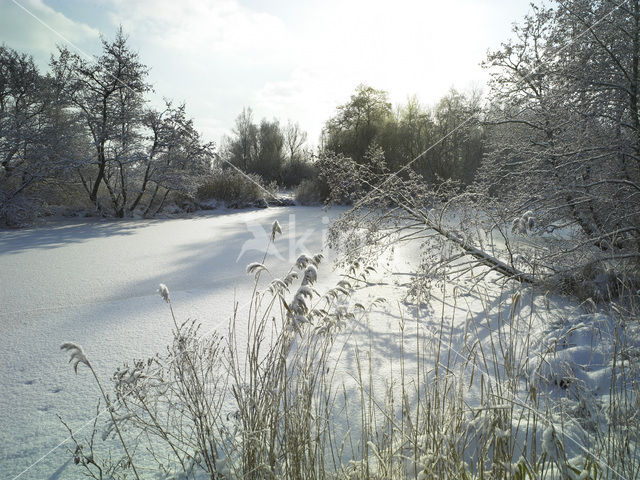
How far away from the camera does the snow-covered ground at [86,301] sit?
5.66ft

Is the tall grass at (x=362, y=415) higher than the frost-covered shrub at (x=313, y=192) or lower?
lower

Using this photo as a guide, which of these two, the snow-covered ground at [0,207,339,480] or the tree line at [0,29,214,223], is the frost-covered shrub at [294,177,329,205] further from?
the snow-covered ground at [0,207,339,480]

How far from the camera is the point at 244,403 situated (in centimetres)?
124

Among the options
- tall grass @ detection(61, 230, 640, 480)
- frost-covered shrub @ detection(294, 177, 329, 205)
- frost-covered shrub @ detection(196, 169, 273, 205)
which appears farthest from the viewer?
frost-covered shrub @ detection(294, 177, 329, 205)

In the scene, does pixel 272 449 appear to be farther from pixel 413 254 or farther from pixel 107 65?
pixel 107 65

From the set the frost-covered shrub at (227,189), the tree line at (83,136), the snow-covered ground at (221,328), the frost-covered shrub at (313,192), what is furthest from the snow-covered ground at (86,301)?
the frost-covered shrub at (313,192)

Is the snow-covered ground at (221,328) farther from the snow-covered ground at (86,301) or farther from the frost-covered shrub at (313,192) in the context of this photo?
the frost-covered shrub at (313,192)

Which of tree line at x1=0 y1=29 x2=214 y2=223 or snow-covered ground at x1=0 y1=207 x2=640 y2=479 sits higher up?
tree line at x1=0 y1=29 x2=214 y2=223

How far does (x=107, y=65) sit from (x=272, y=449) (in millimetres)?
9689

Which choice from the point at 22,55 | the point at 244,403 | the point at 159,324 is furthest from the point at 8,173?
the point at 244,403

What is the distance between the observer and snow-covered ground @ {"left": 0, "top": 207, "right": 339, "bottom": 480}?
1.72m

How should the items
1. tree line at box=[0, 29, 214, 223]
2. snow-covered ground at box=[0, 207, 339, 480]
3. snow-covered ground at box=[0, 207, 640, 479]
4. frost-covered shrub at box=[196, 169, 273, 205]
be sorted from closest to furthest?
snow-covered ground at box=[0, 207, 640, 479]
snow-covered ground at box=[0, 207, 339, 480]
tree line at box=[0, 29, 214, 223]
frost-covered shrub at box=[196, 169, 273, 205]

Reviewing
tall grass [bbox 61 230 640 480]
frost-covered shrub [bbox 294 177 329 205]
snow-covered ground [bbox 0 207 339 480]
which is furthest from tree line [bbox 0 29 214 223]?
tall grass [bbox 61 230 640 480]

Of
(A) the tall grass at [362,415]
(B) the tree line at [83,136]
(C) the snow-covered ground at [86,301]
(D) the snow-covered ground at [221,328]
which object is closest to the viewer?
(A) the tall grass at [362,415]
